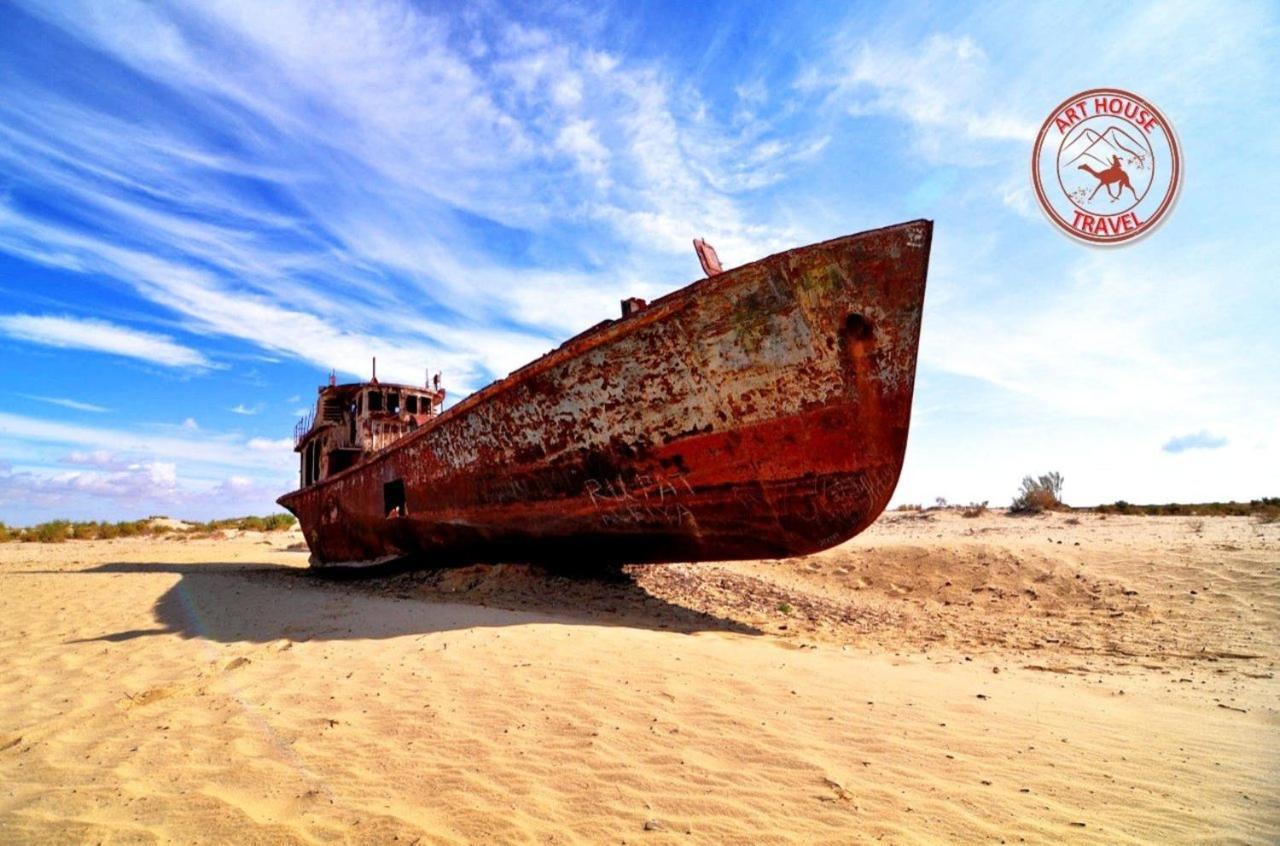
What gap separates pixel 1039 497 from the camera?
56.6ft

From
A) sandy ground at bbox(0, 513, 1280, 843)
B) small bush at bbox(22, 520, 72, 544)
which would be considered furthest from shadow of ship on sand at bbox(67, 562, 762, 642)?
small bush at bbox(22, 520, 72, 544)

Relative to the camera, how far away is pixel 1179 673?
479cm

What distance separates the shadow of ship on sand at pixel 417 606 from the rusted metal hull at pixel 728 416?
533 millimetres

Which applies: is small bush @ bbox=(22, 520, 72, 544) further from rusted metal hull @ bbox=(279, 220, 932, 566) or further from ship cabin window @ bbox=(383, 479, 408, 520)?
rusted metal hull @ bbox=(279, 220, 932, 566)

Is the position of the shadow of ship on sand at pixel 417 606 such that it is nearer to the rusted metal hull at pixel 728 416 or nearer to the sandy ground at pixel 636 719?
the sandy ground at pixel 636 719

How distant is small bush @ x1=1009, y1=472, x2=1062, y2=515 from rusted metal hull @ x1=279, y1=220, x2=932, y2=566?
41.3 feet

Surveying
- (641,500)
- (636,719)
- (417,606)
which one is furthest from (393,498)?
(636,719)

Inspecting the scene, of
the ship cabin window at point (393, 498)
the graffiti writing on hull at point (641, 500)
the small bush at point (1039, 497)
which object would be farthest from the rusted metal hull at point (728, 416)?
the small bush at point (1039, 497)

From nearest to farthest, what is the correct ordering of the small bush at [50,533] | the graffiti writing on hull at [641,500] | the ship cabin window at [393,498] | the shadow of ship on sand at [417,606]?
the shadow of ship on sand at [417,606]
the graffiti writing on hull at [641,500]
the ship cabin window at [393,498]
the small bush at [50,533]

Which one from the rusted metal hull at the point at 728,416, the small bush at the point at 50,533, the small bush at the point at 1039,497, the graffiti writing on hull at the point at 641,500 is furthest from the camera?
the small bush at the point at 50,533

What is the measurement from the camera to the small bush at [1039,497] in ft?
53.2

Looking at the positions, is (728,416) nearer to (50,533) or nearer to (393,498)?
(393,498)

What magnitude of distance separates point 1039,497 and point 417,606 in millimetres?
17174

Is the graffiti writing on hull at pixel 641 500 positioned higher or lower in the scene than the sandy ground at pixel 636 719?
higher
